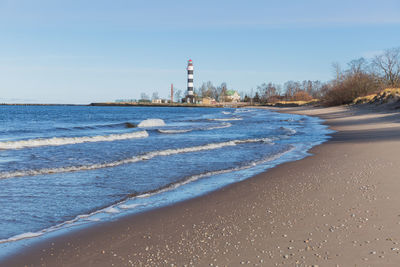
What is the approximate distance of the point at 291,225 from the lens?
4.84 m

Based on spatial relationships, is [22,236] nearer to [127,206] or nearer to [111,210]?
[111,210]

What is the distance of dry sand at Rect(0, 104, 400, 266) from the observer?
3832 mm

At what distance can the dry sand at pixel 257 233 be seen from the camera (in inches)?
151

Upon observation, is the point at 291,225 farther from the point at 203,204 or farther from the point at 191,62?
the point at 191,62

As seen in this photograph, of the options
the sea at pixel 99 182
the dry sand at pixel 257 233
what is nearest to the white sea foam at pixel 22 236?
the sea at pixel 99 182

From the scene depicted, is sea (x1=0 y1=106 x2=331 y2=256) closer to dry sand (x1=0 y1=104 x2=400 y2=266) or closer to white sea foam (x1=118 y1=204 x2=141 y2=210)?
white sea foam (x1=118 y1=204 x2=141 y2=210)

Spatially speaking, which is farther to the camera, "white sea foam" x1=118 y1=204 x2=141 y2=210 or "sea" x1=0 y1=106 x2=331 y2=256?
"white sea foam" x1=118 y1=204 x2=141 y2=210

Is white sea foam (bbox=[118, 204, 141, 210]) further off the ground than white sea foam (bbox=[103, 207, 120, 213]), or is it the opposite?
white sea foam (bbox=[103, 207, 120, 213])

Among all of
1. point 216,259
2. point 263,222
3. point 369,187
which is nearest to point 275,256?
point 216,259

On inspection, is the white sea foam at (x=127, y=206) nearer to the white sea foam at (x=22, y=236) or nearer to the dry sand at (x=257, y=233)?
the dry sand at (x=257, y=233)

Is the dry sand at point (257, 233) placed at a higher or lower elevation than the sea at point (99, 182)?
higher

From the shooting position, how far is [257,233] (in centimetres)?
463

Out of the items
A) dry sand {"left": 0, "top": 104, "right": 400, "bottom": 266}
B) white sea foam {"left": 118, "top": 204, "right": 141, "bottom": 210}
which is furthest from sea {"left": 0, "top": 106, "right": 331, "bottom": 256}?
dry sand {"left": 0, "top": 104, "right": 400, "bottom": 266}

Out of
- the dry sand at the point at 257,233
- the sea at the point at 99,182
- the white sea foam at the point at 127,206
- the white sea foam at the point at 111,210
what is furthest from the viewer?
the white sea foam at the point at 127,206
